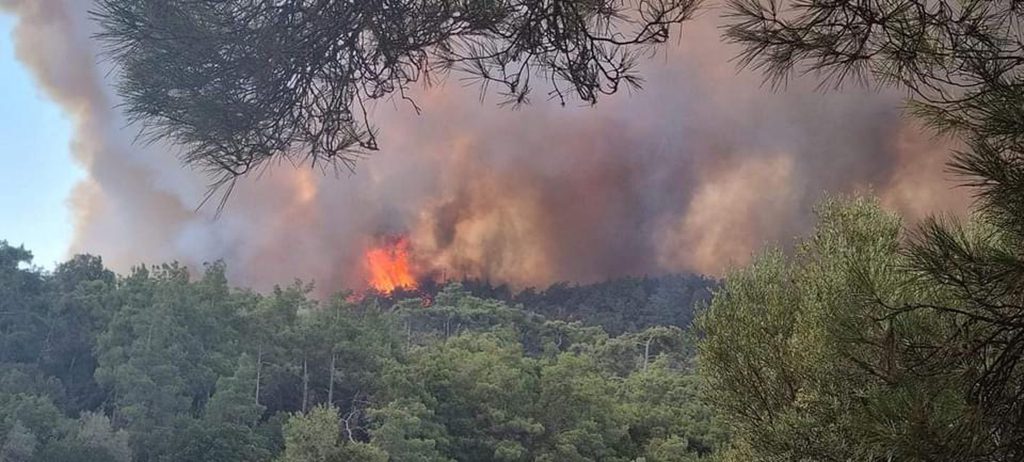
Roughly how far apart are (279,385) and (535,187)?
455 inches

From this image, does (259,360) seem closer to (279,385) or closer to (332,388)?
(279,385)

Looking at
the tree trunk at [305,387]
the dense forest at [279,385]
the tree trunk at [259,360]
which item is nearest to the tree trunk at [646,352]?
A: the dense forest at [279,385]

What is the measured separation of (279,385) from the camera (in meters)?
17.2

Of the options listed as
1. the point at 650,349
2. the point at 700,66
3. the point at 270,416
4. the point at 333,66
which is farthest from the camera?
the point at 650,349

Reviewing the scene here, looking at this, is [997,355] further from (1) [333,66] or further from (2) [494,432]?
(2) [494,432]

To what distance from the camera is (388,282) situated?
2797cm

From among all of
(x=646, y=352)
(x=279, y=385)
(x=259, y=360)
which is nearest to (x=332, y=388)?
(x=279, y=385)

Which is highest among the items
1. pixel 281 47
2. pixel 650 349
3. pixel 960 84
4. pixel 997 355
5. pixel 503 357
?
pixel 650 349

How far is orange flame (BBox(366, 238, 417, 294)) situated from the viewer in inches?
1067

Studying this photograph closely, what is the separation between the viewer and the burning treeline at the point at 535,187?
17547 mm

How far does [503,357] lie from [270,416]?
5023 mm

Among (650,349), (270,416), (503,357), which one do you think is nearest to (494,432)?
(503,357)

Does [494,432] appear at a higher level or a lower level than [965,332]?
higher

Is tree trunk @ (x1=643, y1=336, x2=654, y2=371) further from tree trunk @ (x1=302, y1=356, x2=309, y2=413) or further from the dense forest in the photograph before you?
tree trunk @ (x1=302, y1=356, x2=309, y2=413)
